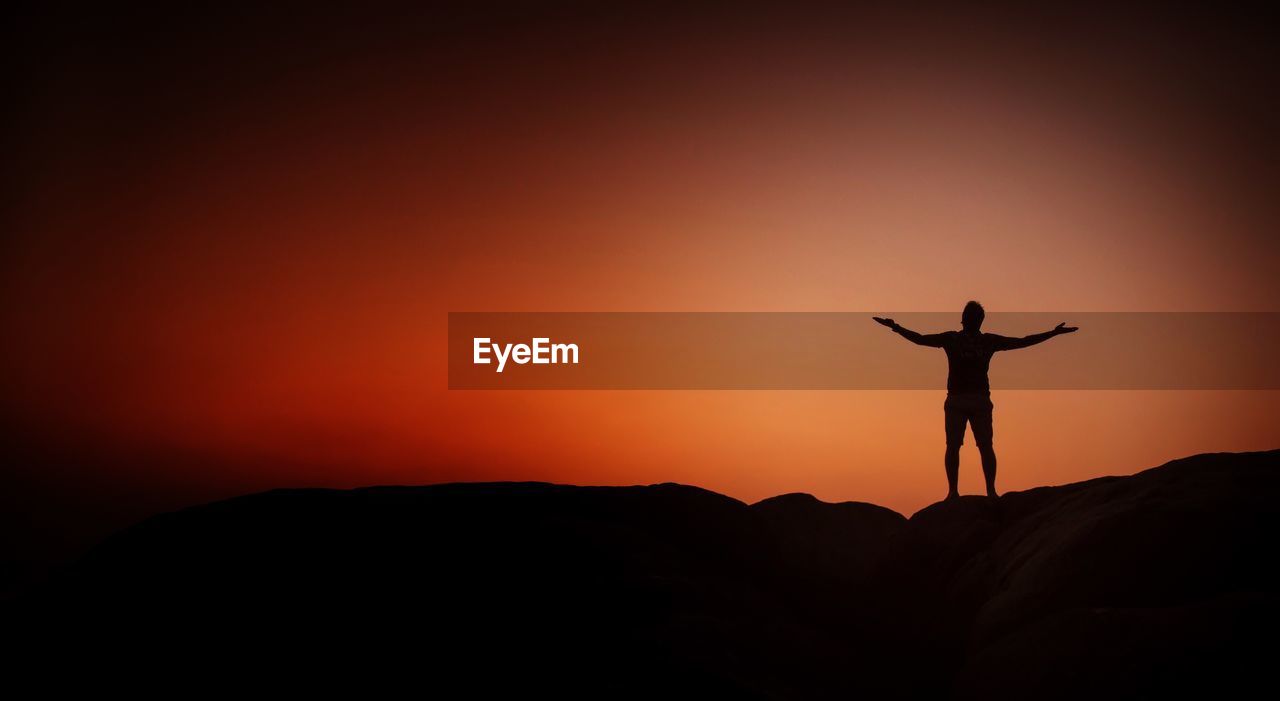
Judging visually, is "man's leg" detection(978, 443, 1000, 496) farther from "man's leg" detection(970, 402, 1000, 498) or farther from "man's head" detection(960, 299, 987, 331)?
"man's head" detection(960, 299, 987, 331)

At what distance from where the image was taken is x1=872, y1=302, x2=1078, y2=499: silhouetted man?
14383 mm

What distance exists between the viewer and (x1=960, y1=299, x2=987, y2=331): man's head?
14.4 metres

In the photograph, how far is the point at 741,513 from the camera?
1547 cm

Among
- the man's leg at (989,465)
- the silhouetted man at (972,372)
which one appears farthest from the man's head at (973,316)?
the man's leg at (989,465)

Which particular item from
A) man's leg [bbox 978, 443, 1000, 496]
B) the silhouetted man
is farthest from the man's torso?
man's leg [bbox 978, 443, 1000, 496]

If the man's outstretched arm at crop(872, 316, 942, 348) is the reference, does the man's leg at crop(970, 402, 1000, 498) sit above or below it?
below

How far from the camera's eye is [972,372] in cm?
1441

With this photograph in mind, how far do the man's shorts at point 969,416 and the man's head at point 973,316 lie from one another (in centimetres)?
117

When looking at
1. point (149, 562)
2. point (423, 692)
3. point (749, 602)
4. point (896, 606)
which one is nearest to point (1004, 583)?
point (896, 606)

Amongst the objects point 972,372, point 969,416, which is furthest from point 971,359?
point 969,416

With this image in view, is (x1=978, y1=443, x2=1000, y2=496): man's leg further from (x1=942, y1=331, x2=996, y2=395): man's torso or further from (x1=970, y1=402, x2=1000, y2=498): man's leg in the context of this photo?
(x1=942, y1=331, x2=996, y2=395): man's torso

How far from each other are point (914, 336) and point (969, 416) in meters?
1.63

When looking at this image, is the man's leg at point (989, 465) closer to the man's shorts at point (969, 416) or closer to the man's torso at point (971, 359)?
the man's shorts at point (969, 416)

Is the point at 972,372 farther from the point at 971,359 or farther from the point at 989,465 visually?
the point at 989,465
